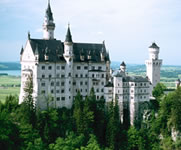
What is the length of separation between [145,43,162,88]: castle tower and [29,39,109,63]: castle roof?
58.0 feet

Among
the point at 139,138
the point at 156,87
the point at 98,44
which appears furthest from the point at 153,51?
the point at 139,138

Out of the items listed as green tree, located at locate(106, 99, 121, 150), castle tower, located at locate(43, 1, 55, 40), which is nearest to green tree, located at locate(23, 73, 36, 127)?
castle tower, located at locate(43, 1, 55, 40)

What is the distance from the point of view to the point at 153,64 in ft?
340

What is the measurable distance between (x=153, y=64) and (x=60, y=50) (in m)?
32.5

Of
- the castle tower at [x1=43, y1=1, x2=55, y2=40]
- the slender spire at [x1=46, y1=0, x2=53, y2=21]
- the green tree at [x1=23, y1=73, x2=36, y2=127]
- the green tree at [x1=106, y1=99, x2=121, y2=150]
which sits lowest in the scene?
the green tree at [x1=106, y1=99, x2=121, y2=150]

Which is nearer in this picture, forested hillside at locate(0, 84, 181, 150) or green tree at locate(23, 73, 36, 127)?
forested hillside at locate(0, 84, 181, 150)

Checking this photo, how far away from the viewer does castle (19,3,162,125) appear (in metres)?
82.0

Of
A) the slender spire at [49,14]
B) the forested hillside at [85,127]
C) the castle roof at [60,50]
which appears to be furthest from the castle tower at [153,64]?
the slender spire at [49,14]

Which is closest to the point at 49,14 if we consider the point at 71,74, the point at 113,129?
the point at 71,74

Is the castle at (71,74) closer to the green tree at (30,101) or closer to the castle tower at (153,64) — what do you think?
the green tree at (30,101)

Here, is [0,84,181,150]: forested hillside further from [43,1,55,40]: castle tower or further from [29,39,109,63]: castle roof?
[43,1,55,40]: castle tower

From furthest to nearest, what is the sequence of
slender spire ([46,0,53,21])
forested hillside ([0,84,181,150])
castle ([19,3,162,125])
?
slender spire ([46,0,53,21]) → castle ([19,3,162,125]) → forested hillside ([0,84,181,150])

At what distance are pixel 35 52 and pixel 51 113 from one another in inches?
598

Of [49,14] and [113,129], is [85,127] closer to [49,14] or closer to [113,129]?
[113,129]
